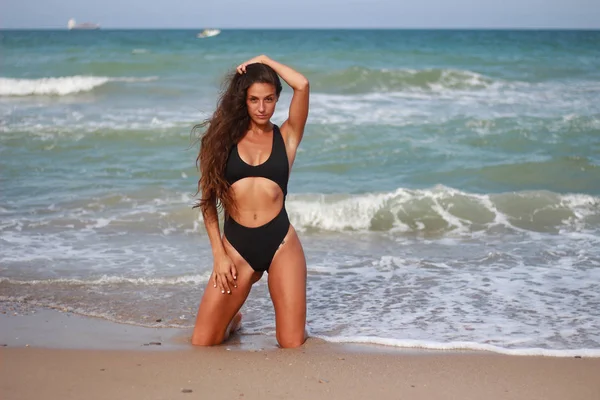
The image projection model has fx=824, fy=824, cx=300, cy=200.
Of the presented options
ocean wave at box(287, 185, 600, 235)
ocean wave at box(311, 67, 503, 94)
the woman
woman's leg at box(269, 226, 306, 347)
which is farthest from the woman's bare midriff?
ocean wave at box(311, 67, 503, 94)

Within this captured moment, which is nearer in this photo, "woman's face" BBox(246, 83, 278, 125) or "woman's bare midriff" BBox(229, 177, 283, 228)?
"woman's face" BBox(246, 83, 278, 125)

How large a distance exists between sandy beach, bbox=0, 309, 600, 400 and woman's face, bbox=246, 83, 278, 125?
1.40 m

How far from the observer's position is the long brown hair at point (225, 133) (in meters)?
4.87

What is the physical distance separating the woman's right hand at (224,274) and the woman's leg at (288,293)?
0.79 ft

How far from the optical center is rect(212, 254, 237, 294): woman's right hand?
4.89 m

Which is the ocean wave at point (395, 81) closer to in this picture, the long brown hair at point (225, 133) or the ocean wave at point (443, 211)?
the ocean wave at point (443, 211)

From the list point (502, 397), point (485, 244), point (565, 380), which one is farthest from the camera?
point (485, 244)

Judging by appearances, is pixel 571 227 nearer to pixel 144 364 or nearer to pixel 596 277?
pixel 596 277

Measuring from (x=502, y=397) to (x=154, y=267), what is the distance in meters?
3.75

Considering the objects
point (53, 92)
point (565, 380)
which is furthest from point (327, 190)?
point (53, 92)

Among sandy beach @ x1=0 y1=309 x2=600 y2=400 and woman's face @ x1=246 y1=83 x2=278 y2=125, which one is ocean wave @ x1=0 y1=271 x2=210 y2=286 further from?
woman's face @ x1=246 y1=83 x2=278 y2=125

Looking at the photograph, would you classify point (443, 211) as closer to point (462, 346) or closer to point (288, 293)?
point (462, 346)

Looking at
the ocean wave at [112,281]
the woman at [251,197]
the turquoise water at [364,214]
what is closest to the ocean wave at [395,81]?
the turquoise water at [364,214]

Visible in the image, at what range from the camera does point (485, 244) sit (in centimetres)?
807
